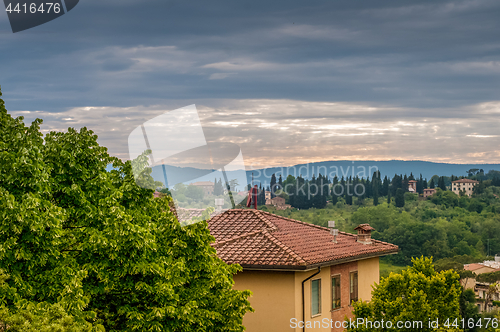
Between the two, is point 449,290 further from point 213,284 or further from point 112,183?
point 112,183

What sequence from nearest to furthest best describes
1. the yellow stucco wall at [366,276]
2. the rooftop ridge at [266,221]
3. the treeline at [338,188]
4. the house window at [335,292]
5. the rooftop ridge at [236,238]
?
the rooftop ridge at [236,238], the house window at [335,292], the rooftop ridge at [266,221], the yellow stucco wall at [366,276], the treeline at [338,188]

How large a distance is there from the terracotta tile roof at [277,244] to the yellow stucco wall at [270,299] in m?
0.76

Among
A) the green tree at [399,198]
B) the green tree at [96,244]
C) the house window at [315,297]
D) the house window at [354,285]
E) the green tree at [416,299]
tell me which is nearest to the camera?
the green tree at [96,244]

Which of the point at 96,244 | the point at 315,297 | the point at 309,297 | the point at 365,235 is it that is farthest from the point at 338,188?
the point at 96,244

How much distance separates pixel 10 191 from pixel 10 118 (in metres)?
2.74

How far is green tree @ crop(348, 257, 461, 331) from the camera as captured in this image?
17.7 meters

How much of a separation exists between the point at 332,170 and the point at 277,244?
50.6m

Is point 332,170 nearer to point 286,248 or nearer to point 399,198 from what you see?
point 286,248

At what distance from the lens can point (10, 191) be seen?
10.6 m

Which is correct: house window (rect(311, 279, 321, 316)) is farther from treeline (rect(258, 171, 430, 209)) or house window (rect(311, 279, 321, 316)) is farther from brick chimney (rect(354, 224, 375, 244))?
treeline (rect(258, 171, 430, 209))

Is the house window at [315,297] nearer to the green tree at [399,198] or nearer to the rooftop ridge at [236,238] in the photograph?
the rooftop ridge at [236,238]

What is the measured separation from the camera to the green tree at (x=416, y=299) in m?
17.7

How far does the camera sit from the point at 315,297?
21.4m

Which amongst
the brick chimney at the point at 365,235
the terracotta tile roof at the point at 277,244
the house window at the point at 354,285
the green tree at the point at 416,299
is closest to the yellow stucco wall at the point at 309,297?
the terracotta tile roof at the point at 277,244
